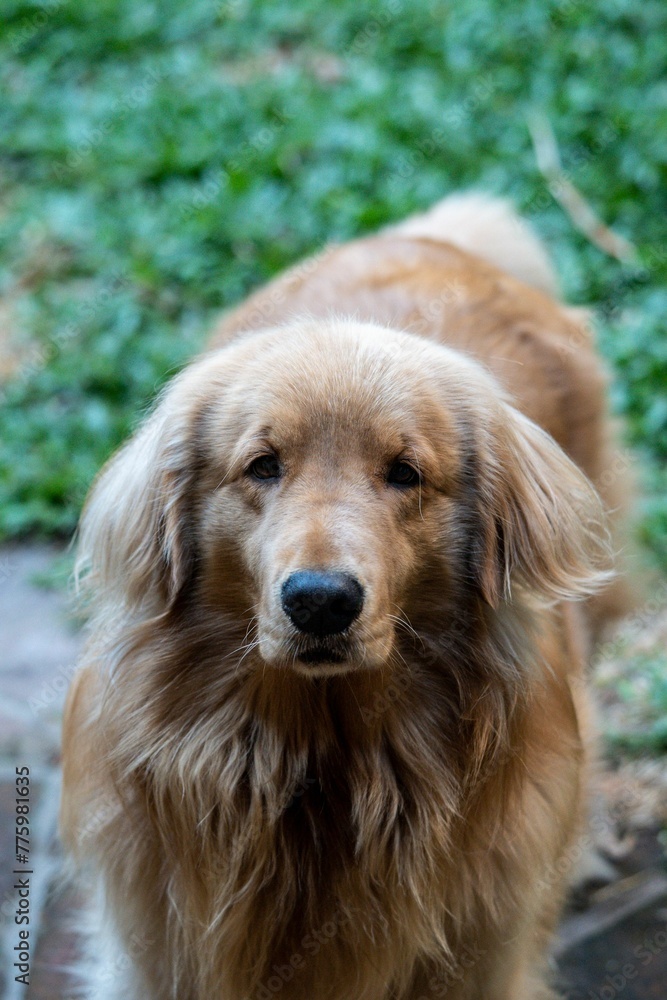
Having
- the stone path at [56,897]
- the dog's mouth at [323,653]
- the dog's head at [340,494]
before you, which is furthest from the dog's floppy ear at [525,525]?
the stone path at [56,897]

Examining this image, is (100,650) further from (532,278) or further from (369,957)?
(532,278)

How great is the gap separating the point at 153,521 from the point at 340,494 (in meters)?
0.61

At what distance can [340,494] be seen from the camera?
2.81 m

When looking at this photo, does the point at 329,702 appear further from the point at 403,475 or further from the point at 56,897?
the point at 56,897

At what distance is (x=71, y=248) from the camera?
23.8 ft

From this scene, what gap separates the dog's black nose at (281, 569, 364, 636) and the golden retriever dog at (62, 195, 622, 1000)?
0.30 meters

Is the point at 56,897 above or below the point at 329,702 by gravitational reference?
below

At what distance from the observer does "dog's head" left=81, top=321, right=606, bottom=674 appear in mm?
2781

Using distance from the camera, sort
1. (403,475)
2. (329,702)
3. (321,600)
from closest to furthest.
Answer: (321,600), (403,475), (329,702)

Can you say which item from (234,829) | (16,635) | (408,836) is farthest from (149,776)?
(16,635)

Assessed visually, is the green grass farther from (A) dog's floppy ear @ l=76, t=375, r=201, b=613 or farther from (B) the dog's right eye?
(B) the dog's right eye

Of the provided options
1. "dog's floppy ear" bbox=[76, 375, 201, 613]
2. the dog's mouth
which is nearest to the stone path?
"dog's floppy ear" bbox=[76, 375, 201, 613]

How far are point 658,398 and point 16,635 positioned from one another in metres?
3.39

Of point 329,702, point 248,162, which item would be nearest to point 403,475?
point 329,702
